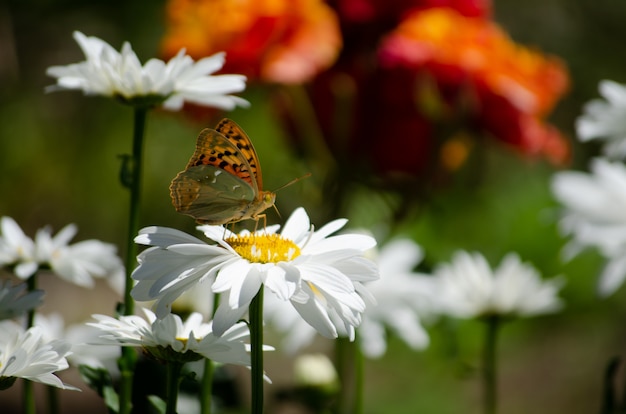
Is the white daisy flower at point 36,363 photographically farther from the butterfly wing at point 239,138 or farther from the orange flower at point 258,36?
the orange flower at point 258,36

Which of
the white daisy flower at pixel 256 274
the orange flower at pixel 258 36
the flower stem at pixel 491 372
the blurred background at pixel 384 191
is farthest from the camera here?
the blurred background at pixel 384 191

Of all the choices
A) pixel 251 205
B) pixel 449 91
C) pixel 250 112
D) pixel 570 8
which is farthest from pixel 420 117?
pixel 570 8

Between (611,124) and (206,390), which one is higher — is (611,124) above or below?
above

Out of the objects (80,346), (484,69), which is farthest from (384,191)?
(80,346)

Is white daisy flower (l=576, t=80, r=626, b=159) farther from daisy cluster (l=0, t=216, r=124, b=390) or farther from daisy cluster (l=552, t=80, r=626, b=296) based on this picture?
daisy cluster (l=0, t=216, r=124, b=390)

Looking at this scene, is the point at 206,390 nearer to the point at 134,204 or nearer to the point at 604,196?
the point at 134,204

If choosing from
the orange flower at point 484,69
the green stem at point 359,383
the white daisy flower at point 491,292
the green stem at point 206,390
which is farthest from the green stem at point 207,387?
the orange flower at point 484,69
